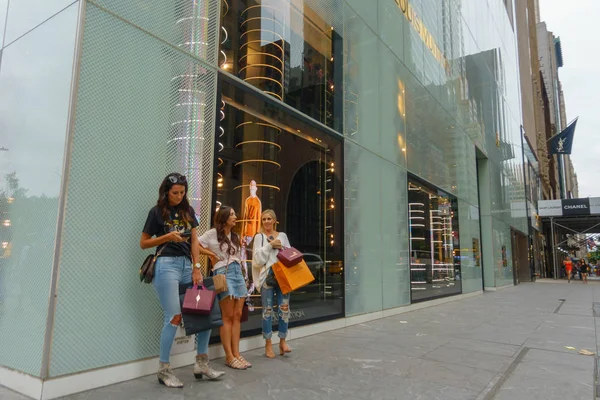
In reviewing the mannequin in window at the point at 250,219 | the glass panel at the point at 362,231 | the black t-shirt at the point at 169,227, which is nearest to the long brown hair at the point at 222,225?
the black t-shirt at the point at 169,227

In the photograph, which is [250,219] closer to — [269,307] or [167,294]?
[269,307]

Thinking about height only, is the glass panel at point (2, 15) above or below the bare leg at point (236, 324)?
above

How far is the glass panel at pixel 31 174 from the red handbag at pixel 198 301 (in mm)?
1061

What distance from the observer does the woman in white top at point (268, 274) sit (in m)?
4.56

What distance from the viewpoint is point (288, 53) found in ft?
23.0

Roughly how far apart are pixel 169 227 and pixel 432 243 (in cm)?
975

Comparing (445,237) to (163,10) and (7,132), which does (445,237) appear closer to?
(163,10)

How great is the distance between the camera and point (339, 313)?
703cm

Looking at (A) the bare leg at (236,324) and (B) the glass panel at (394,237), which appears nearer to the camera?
(A) the bare leg at (236,324)

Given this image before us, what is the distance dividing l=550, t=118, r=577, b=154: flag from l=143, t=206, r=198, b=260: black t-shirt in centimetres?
4407

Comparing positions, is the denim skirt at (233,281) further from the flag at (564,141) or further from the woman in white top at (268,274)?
the flag at (564,141)

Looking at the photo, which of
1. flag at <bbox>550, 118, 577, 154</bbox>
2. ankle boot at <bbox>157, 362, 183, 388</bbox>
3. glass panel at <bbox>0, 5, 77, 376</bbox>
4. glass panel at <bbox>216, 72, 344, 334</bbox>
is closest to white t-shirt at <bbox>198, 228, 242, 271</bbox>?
ankle boot at <bbox>157, 362, 183, 388</bbox>

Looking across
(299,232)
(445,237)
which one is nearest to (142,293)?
(299,232)

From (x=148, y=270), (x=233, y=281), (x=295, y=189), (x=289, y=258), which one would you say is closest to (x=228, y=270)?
(x=233, y=281)
